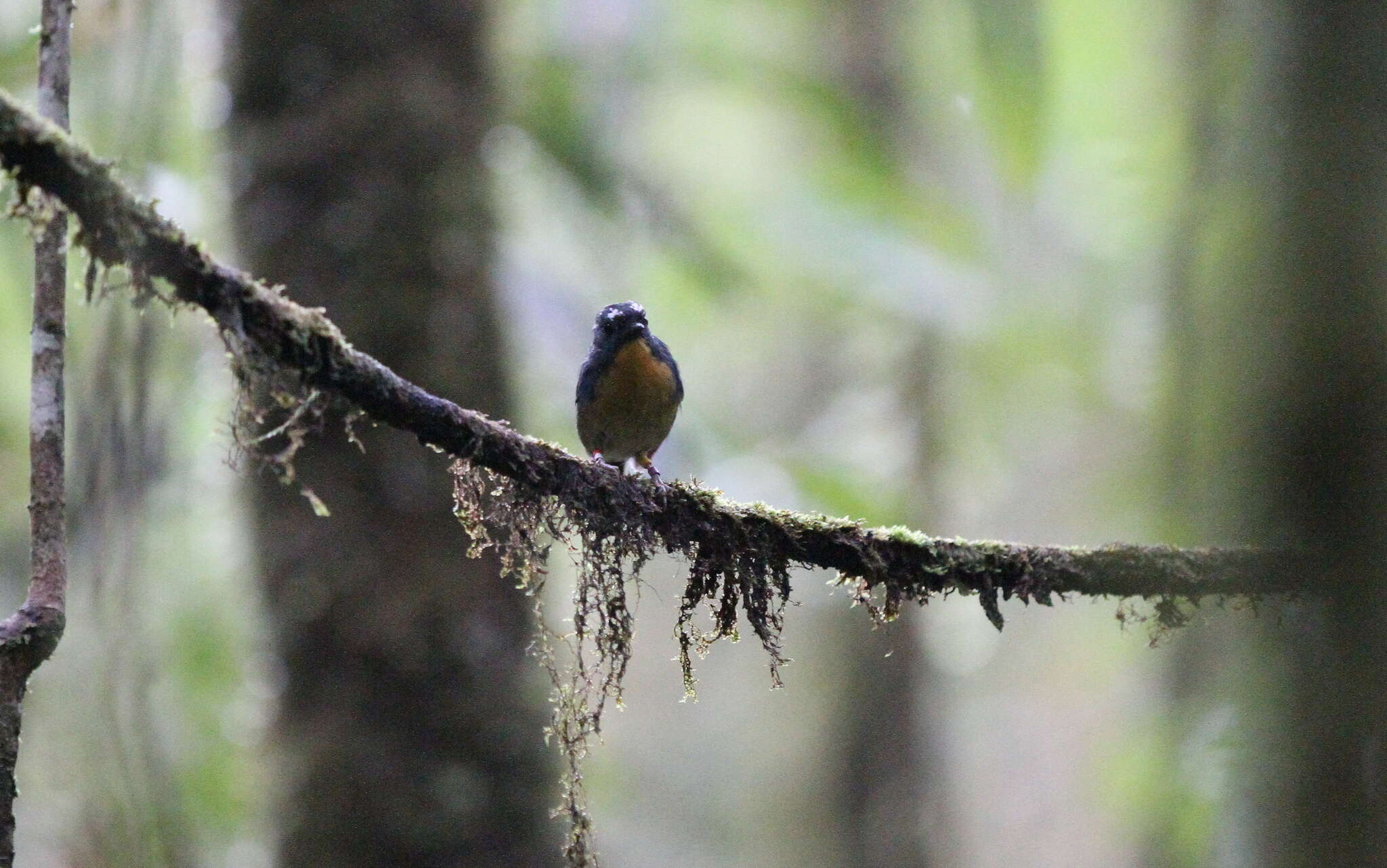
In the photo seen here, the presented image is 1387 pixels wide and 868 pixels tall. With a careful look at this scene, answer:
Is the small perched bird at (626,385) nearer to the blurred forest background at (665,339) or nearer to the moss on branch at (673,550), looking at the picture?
the blurred forest background at (665,339)

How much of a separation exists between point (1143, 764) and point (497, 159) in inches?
147

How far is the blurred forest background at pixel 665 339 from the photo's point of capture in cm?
282

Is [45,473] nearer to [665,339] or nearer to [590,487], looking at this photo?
[590,487]

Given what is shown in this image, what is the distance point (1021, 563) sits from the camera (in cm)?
241

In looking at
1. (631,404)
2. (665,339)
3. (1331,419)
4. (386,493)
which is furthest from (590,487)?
(665,339)

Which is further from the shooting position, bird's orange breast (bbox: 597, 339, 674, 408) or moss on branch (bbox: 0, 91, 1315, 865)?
bird's orange breast (bbox: 597, 339, 674, 408)

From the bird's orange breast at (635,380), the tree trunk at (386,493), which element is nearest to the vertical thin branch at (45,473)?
the bird's orange breast at (635,380)

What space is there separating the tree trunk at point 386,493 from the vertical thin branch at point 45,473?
7.91ft

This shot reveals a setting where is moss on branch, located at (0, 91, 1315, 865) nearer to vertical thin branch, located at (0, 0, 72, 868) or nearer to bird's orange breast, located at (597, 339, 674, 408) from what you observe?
vertical thin branch, located at (0, 0, 72, 868)

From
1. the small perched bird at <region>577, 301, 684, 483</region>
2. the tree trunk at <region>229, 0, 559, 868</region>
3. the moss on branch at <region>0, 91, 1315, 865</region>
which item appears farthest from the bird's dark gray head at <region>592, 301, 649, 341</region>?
the moss on branch at <region>0, 91, 1315, 865</region>

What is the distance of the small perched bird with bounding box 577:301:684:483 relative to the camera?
3.96 m

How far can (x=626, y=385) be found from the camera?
395cm

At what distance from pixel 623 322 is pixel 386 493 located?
1036 millimetres

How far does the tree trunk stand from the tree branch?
6.08ft
